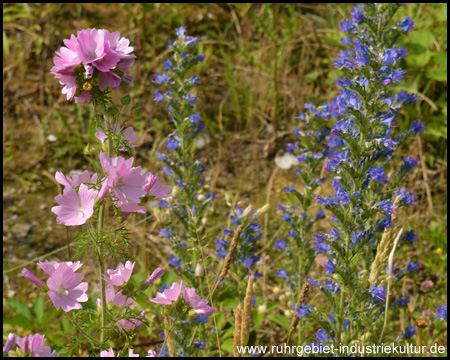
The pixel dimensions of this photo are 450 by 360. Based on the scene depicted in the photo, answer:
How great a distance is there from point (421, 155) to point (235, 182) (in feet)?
4.79

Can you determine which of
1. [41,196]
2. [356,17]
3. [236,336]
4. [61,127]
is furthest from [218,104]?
[236,336]

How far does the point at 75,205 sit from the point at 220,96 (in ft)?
10.5

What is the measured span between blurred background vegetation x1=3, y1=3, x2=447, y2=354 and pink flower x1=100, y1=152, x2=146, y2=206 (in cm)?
207

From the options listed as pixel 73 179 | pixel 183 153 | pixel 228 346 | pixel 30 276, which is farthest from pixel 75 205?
pixel 228 346

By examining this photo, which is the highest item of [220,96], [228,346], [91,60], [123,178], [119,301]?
[91,60]

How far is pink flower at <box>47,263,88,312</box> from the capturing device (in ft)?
4.48

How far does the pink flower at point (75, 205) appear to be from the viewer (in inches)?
52.9

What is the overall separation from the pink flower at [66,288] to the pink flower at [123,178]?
248 mm

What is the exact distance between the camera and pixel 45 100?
4457mm

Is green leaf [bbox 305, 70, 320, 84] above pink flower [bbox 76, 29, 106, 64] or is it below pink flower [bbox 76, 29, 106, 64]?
below

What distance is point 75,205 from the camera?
137 cm

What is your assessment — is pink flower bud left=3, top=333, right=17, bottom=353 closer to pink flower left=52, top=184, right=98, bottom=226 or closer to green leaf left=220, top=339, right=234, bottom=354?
pink flower left=52, top=184, right=98, bottom=226

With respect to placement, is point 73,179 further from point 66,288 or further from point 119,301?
point 119,301

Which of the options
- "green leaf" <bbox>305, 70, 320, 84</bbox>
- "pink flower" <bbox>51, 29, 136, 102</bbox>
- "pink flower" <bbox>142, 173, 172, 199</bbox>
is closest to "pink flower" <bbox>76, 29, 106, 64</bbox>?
"pink flower" <bbox>51, 29, 136, 102</bbox>
